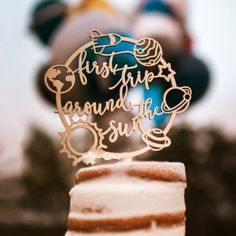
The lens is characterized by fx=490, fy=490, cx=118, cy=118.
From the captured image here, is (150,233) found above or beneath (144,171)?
beneath

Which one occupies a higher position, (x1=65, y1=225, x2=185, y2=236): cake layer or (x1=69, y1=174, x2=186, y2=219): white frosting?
(x1=69, y1=174, x2=186, y2=219): white frosting

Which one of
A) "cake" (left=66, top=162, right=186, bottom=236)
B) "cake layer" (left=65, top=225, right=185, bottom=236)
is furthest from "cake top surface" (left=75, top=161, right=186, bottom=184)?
"cake layer" (left=65, top=225, right=185, bottom=236)

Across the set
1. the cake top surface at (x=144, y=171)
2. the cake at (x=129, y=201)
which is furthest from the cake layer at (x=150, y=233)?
the cake top surface at (x=144, y=171)

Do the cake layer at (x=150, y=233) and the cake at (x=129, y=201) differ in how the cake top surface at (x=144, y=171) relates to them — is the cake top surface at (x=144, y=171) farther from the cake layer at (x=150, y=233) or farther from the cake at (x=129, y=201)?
the cake layer at (x=150, y=233)

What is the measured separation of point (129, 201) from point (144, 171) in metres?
0.08

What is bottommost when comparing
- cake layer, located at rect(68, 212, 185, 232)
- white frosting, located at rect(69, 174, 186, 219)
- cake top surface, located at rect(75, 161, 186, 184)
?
cake layer, located at rect(68, 212, 185, 232)

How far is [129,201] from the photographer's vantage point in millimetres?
1109

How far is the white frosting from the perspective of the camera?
1.11 meters

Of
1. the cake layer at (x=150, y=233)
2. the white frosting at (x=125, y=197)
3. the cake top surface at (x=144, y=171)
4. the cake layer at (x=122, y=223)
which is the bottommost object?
the cake layer at (x=150, y=233)

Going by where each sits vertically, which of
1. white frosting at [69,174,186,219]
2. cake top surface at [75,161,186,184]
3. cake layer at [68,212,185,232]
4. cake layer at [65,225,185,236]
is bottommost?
cake layer at [65,225,185,236]

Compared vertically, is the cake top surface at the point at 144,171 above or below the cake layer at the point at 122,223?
above

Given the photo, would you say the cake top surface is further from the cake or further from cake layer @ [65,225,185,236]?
cake layer @ [65,225,185,236]

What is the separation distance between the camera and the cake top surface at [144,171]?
1136 millimetres

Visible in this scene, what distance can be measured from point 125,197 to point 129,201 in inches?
0.5
